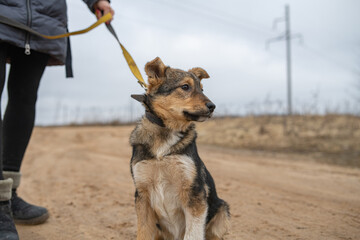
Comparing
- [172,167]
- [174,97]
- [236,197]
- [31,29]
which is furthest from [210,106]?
[236,197]

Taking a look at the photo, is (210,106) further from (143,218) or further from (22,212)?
(22,212)

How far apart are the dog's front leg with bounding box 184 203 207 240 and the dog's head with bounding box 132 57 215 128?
2.66 feet

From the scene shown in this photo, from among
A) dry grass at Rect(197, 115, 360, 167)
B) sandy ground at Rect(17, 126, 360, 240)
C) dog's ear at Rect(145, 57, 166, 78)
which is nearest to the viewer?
dog's ear at Rect(145, 57, 166, 78)

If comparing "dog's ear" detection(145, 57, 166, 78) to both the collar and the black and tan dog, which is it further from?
the collar

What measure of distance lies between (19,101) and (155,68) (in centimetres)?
146

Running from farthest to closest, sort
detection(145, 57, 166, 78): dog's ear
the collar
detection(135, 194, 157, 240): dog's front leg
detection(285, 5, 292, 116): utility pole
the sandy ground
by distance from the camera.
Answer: detection(285, 5, 292, 116): utility pole < the sandy ground < detection(145, 57, 166, 78): dog's ear < the collar < detection(135, 194, 157, 240): dog's front leg

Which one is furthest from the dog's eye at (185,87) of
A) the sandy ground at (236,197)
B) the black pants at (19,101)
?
the sandy ground at (236,197)

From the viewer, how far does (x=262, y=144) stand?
44.7 ft

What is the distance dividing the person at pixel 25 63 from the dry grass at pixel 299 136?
8.25 m

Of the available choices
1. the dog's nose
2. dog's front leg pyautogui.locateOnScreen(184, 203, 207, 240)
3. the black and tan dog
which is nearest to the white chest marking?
the black and tan dog

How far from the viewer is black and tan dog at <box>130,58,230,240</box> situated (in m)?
2.70

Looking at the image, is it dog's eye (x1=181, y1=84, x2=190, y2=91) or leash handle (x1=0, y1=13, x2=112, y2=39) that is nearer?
leash handle (x1=0, y1=13, x2=112, y2=39)

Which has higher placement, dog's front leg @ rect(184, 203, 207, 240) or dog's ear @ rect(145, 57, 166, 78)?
dog's ear @ rect(145, 57, 166, 78)

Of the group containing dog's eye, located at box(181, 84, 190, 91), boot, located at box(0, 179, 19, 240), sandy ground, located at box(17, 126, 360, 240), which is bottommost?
sandy ground, located at box(17, 126, 360, 240)
